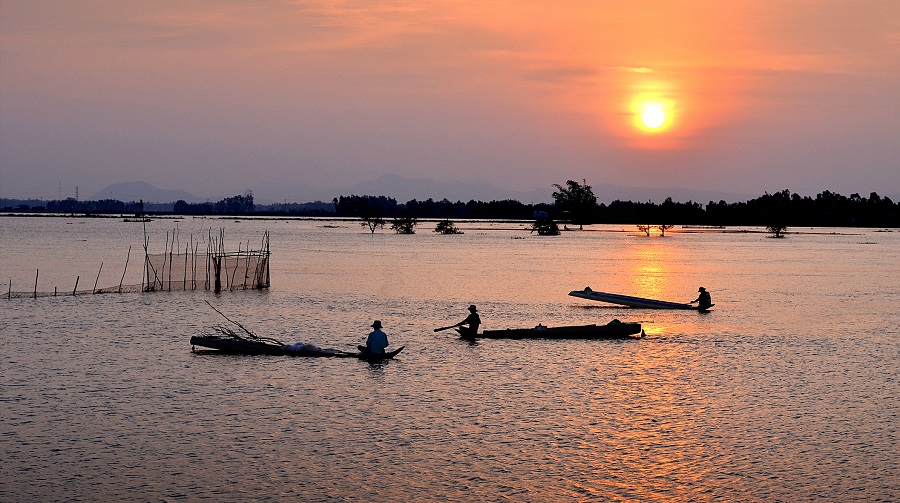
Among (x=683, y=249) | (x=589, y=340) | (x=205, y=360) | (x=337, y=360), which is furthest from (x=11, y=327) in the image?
(x=683, y=249)

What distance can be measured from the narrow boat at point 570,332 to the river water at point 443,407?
65cm

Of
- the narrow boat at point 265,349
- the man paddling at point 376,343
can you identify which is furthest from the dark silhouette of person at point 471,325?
the man paddling at point 376,343

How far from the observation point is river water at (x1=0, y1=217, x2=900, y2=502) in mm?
18062

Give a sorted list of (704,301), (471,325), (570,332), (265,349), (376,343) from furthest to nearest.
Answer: (704,301) < (570,332) < (471,325) < (265,349) < (376,343)

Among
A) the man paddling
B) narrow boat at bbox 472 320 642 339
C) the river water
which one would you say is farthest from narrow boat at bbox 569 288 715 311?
the man paddling

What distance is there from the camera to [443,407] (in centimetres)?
2444

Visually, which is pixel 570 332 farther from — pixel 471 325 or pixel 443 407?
pixel 443 407

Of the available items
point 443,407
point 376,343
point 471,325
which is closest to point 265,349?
point 376,343

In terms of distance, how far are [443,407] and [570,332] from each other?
1341cm

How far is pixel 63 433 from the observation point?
21.0m

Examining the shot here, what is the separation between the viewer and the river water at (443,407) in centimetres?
1806

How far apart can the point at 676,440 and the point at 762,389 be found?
7.20 metres

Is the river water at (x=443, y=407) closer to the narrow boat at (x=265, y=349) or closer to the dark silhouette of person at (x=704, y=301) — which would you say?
the narrow boat at (x=265, y=349)

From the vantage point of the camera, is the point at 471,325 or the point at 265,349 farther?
the point at 471,325
